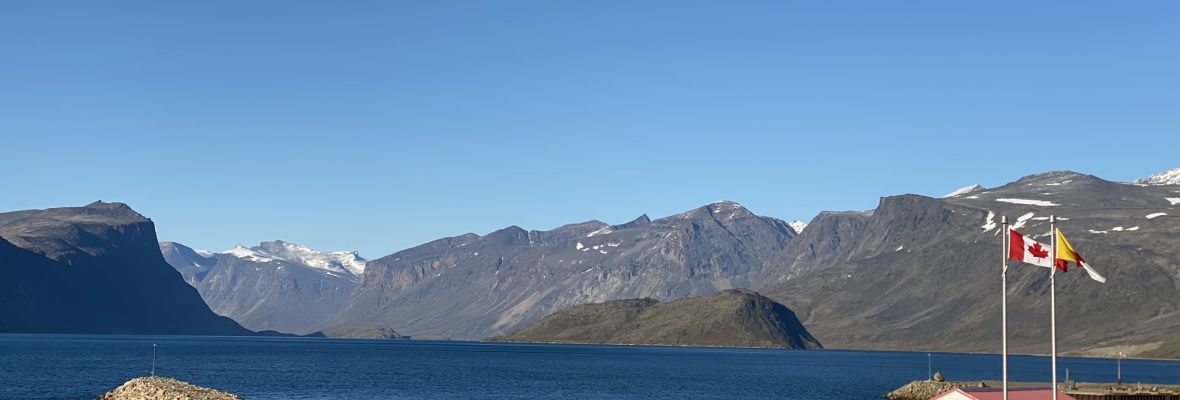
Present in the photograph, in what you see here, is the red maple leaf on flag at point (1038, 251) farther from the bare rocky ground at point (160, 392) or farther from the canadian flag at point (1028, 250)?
the bare rocky ground at point (160, 392)

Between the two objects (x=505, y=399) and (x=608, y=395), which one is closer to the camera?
(x=505, y=399)

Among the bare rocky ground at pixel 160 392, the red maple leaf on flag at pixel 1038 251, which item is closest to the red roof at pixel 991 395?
the red maple leaf on flag at pixel 1038 251

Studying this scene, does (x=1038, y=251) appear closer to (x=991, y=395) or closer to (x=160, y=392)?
(x=991, y=395)

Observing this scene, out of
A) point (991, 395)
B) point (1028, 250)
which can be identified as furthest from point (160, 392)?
point (1028, 250)

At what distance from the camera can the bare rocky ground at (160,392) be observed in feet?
412

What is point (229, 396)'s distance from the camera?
132 metres

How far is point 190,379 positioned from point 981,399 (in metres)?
133

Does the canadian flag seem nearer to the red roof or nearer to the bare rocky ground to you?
the red roof

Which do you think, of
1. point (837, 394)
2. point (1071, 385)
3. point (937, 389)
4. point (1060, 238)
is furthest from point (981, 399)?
point (837, 394)

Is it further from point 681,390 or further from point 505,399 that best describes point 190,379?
point 681,390

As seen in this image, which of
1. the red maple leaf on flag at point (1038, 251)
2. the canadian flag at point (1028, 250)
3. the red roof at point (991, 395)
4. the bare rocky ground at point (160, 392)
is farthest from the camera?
the bare rocky ground at point (160, 392)

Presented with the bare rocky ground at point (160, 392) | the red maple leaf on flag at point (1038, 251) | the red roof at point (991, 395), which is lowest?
the bare rocky ground at point (160, 392)

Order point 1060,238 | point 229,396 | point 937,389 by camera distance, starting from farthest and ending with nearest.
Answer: point 937,389 < point 229,396 < point 1060,238

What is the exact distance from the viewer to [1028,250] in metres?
73.4
